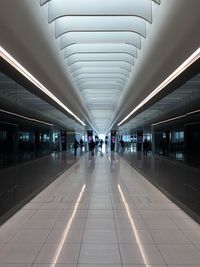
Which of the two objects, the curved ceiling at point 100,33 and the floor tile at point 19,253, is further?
the curved ceiling at point 100,33

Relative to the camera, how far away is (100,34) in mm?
10453

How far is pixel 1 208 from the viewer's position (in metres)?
7.17

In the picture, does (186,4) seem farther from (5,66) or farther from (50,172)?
(50,172)

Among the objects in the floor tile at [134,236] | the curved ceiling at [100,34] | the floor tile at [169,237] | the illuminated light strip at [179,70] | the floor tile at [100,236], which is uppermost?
the curved ceiling at [100,34]

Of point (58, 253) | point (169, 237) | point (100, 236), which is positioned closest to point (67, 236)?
point (100, 236)

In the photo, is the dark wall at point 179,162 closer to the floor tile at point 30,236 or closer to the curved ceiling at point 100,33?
the curved ceiling at point 100,33

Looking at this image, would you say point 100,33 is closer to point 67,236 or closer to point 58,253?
point 67,236

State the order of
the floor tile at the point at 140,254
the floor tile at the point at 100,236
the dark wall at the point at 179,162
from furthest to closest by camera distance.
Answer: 1. the dark wall at the point at 179,162
2. the floor tile at the point at 100,236
3. the floor tile at the point at 140,254

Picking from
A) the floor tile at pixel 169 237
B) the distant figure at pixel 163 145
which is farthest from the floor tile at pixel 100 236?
the distant figure at pixel 163 145

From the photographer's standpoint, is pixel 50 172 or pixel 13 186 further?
pixel 50 172

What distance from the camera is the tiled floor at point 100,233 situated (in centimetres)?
507

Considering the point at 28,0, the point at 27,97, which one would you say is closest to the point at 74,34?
the point at 27,97

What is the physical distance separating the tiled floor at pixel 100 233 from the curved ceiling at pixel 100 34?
3223 mm

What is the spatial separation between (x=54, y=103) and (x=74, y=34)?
5339 millimetres
